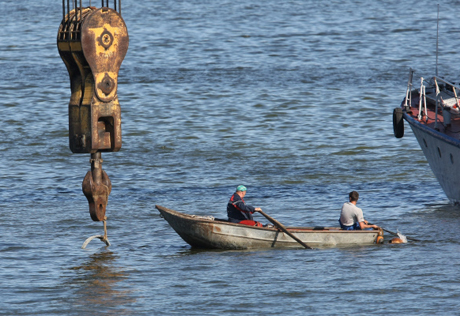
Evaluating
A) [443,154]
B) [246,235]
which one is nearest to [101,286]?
[246,235]

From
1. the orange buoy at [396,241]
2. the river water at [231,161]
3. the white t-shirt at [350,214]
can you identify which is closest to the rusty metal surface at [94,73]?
the river water at [231,161]

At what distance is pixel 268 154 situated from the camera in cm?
2900

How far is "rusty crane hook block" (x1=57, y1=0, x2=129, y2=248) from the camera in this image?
10898mm

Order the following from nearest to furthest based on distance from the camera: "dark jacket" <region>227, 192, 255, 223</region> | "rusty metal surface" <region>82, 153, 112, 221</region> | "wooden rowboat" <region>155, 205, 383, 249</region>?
"rusty metal surface" <region>82, 153, 112, 221</region> < "wooden rowboat" <region>155, 205, 383, 249</region> < "dark jacket" <region>227, 192, 255, 223</region>

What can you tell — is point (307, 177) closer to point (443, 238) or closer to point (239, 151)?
point (239, 151)

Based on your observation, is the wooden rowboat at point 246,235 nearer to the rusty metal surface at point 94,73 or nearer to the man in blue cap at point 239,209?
the man in blue cap at point 239,209

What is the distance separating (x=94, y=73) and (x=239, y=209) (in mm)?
6732

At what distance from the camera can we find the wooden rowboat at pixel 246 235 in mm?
16891

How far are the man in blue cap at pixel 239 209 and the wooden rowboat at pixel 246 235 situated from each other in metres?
0.27

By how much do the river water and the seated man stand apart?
22.8 inches

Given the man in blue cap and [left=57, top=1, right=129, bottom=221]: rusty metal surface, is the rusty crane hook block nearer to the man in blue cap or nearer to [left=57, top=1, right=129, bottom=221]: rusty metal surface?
[left=57, top=1, right=129, bottom=221]: rusty metal surface

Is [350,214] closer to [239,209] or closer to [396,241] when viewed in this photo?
[396,241]

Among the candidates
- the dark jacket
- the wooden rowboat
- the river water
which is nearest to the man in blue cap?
the dark jacket

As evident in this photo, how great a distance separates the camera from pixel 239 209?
56.1 ft
